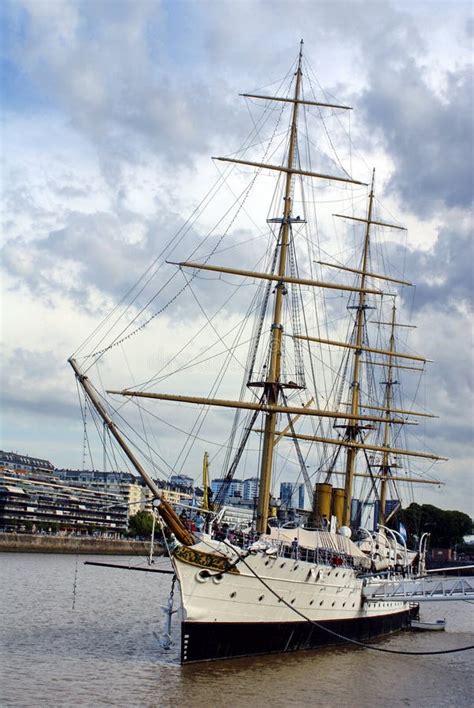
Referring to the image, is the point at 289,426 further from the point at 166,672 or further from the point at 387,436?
the point at 387,436

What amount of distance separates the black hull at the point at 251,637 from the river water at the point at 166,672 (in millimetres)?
418

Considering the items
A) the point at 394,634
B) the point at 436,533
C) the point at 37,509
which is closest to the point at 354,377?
the point at 394,634

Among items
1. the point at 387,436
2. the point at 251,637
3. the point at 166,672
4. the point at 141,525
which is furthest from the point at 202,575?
the point at 141,525

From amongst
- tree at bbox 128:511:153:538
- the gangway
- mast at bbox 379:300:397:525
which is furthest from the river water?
tree at bbox 128:511:153:538

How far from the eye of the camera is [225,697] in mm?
27812

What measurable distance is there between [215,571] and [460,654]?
50.8 feet

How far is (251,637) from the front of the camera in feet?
112

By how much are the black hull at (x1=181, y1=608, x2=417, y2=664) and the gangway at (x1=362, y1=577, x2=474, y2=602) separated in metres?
2.50

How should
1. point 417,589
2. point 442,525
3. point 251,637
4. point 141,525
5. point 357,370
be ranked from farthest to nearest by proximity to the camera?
point 141,525 → point 442,525 → point 357,370 → point 417,589 → point 251,637

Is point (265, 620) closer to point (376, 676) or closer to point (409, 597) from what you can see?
point (376, 676)

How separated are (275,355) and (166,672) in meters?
17.3

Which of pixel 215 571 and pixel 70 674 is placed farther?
pixel 215 571

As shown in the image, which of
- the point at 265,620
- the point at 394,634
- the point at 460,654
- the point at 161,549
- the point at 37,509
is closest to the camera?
the point at 265,620

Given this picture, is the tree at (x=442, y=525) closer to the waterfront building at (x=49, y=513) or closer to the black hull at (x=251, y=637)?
the waterfront building at (x=49, y=513)
